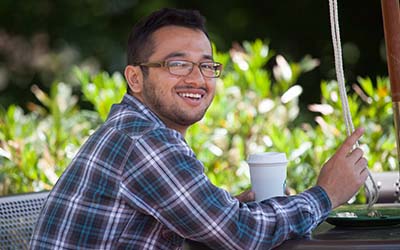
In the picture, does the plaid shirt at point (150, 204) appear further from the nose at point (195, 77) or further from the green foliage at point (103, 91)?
the green foliage at point (103, 91)

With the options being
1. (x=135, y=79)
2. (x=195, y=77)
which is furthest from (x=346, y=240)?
(x=135, y=79)

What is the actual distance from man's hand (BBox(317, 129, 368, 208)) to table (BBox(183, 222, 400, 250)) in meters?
0.08

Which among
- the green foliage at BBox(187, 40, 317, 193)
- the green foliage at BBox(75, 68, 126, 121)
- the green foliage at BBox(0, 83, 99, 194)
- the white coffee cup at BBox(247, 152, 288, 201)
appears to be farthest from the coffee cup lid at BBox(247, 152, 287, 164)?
the green foliage at BBox(75, 68, 126, 121)

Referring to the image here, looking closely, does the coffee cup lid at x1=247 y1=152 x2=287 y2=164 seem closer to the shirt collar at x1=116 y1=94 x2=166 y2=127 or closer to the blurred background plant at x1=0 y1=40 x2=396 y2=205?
the shirt collar at x1=116 y1=94 x2=166 y2=127

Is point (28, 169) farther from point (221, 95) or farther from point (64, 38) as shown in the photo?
point (64, 38)

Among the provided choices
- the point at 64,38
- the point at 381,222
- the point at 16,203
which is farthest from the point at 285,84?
the point at 64,38

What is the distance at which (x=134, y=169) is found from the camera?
78.0 inches

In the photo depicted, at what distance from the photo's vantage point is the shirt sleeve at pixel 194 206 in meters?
1.95

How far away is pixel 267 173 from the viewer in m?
2.14

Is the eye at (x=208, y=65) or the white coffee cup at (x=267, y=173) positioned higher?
the eye at (x=208, y=65)

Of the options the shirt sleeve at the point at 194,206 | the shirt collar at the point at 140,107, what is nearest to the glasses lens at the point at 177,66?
the shirt collar at the point at 140,107

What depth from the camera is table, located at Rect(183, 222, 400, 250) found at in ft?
6.01

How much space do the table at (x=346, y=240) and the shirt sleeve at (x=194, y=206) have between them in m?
0.05

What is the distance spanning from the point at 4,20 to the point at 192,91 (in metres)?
4.77
